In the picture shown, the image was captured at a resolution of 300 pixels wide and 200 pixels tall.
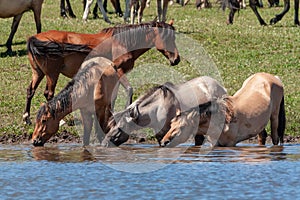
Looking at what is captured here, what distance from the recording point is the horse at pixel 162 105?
13.0 m

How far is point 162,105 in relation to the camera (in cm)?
1313

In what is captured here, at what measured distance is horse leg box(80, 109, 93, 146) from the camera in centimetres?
1365

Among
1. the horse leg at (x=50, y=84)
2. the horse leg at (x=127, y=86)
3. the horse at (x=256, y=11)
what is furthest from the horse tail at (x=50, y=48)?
the horse at (x=256, y=11)

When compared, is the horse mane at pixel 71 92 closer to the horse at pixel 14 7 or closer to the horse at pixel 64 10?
the horse at pixel 14 7

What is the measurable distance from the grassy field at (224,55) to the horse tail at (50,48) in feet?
3.79

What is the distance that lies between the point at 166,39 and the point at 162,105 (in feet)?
8.27

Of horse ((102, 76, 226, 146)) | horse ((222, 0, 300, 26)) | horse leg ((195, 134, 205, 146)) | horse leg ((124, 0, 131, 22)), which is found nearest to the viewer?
horse ((102, 76, 226, 146))

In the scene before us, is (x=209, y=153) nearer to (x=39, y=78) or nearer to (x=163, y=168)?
(x=163, y=168)

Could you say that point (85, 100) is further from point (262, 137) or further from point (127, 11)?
point (127, 11)

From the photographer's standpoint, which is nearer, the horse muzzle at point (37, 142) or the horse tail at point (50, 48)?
the horse muzzle at point (37, 142)

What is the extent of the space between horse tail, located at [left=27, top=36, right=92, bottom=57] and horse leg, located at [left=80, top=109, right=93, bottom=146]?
180cm

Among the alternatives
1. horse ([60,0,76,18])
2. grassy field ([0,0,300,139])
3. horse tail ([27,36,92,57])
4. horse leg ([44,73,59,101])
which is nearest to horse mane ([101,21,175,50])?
horse tail ([27,36,92,57])

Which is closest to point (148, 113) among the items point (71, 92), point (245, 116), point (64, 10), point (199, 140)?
point (199, 140)

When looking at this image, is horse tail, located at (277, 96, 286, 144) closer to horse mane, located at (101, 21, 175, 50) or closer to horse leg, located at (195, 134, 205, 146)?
horse leg, located at (195, 134, 205, 146)
